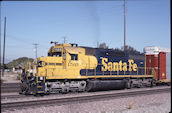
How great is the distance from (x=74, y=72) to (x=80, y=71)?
53cm

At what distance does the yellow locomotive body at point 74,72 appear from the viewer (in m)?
12.3

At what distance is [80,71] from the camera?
544 inches

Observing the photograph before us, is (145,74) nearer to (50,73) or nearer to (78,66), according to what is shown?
(78,66)

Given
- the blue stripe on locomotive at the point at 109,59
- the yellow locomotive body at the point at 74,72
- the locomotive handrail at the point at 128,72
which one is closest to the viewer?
the yellow locomotive body at the point at 74,72

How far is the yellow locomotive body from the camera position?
12339 mm

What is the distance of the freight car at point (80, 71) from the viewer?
12.4m

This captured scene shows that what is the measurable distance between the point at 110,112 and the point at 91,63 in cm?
717

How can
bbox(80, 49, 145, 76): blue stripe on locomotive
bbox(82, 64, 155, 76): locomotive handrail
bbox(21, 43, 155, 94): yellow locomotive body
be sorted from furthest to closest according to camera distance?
bbox(80, 49, 145, 76): blue stripe on locomotive
bbox(82, 64, 155, 76): locomotive handrail
bbox(21, 43, 155, 94): yellow locomotive body

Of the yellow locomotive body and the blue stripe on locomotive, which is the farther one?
the blue stripe on locomotive

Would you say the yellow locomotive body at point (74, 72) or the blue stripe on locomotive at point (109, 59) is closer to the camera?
the yellow locomotive body at point (74, 72)

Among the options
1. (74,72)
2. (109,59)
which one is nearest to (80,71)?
(74,72)

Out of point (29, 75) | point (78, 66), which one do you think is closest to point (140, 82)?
point (78, 66)

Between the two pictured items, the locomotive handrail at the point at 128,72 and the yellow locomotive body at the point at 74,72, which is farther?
the locomotive handrail at the point at 128,72

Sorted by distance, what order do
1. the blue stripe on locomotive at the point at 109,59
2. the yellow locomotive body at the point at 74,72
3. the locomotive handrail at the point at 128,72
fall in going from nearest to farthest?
the yellow locomotive body at the point at 74,72 < the locomotive handrail at the point at 128,72 < the blue stripe on locomotive at the point at 109,59
